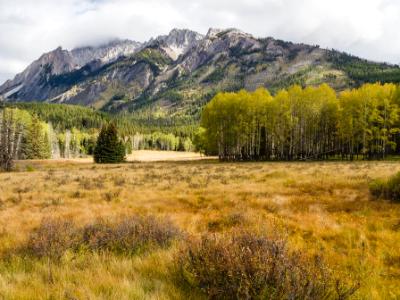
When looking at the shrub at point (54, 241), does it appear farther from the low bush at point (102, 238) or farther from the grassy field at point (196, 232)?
the grassy field at point (196, 232)

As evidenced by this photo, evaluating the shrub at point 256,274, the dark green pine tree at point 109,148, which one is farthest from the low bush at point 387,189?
the dark green pine tree at point 109,148

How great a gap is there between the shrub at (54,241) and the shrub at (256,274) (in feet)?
9.23

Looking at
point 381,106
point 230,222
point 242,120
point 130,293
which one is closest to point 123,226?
point 130,293

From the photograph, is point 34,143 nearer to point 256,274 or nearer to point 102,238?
point 102,238

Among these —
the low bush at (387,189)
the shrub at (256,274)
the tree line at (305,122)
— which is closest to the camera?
the shrub at (256,274)

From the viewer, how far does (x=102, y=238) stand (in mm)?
6992

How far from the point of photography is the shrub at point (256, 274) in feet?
12.8

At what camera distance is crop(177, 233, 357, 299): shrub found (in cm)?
391

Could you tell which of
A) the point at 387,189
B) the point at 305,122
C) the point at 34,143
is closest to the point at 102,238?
the point at 387,189

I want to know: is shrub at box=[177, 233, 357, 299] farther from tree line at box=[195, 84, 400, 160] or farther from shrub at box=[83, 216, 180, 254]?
tree line at box=[195, 84, 400, 160]

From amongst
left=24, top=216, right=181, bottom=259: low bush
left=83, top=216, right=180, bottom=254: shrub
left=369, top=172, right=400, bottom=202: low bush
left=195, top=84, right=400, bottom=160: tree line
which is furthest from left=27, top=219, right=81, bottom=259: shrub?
left=195, top=84, right=400, bottom=160: tree line

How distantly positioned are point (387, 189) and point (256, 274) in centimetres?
1156

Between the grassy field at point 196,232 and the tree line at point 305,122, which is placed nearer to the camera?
the grassy field at point 196,232

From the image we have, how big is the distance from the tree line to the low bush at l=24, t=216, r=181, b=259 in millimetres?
55081
